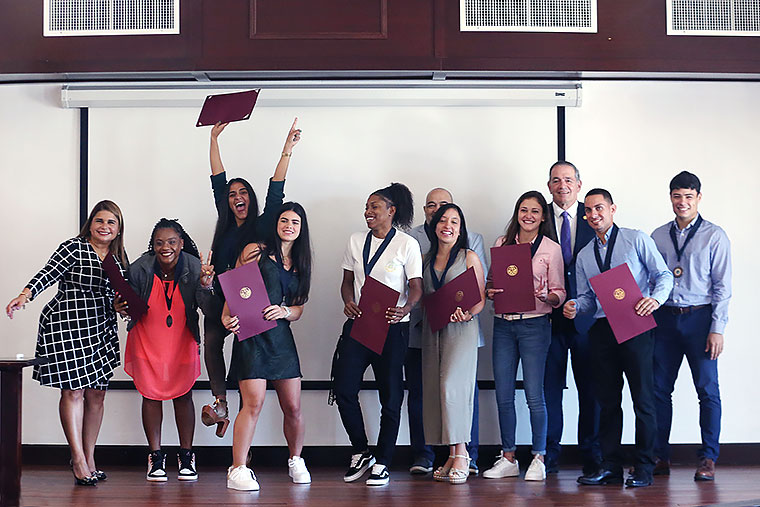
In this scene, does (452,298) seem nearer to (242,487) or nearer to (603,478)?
(603,478)

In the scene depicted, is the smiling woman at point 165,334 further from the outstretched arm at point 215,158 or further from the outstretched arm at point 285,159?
the outstretched arm at point 285,159

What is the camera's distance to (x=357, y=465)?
401cm

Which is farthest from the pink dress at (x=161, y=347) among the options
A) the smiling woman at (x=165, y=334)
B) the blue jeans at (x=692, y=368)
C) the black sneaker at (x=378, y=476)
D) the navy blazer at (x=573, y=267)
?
the blue jeans at (x=692, y=368)

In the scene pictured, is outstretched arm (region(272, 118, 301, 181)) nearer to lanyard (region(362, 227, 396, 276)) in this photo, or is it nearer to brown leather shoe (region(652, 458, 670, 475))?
lanyard (region(362, 227, 396, 276))

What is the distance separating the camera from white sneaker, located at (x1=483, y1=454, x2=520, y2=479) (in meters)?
4.06

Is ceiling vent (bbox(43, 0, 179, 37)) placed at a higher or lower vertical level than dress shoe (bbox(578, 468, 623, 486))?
higher

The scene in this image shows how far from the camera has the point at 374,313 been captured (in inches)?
150

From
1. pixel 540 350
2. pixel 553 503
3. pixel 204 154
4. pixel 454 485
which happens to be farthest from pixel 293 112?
pixel 553 503

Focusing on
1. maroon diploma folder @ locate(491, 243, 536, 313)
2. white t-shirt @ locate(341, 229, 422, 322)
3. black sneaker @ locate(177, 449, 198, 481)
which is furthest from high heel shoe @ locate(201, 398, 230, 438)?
maroon diploma folder @ locate(491, 243, 536, 313)

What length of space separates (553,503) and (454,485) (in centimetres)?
58

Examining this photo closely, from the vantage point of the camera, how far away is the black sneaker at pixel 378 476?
3881 millimetres

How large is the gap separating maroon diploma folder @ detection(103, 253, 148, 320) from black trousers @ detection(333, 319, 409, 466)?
1.08 meters

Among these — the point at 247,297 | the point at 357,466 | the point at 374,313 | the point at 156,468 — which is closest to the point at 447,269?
the point at 374,313

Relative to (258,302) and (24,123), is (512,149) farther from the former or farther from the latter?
(24,123)
